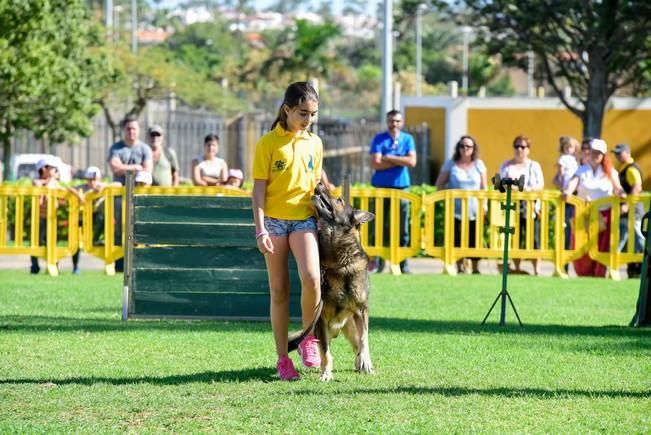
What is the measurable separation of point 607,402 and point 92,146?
41.1 metres

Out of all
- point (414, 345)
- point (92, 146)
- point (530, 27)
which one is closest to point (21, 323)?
point (414, 345)

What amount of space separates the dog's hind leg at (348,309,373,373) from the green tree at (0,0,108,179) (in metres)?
17.4

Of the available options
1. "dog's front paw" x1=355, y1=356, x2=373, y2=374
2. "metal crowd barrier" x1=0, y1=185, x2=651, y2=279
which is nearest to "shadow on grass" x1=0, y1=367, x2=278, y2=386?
"dog's front paw" x1=355, y1=356, x2=373, y2=374

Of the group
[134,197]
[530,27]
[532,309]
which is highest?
[530,27]

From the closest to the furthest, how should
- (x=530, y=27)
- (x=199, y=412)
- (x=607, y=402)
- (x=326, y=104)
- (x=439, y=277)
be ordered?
(x=199, y=412), (x=607, y=402), (x=439, y=277), (x=530, y=27), (x=326, y=104)

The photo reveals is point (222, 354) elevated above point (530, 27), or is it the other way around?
point (530, 27)

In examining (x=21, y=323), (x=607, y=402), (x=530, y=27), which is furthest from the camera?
(x=530, y=27)

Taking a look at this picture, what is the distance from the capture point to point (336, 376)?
29.6ft

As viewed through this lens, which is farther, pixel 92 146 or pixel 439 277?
pixel 92 146

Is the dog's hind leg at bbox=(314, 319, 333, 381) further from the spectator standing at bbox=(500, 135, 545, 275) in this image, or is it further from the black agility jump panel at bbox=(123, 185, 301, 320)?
the spectator standing at bbox=(500, 135, 545, 275)

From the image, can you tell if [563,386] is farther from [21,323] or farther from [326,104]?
[326,104]

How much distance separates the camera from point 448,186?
1919cm

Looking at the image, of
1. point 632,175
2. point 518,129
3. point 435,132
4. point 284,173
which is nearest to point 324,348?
point 284,173

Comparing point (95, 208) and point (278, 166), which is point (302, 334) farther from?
point (95, 208)
